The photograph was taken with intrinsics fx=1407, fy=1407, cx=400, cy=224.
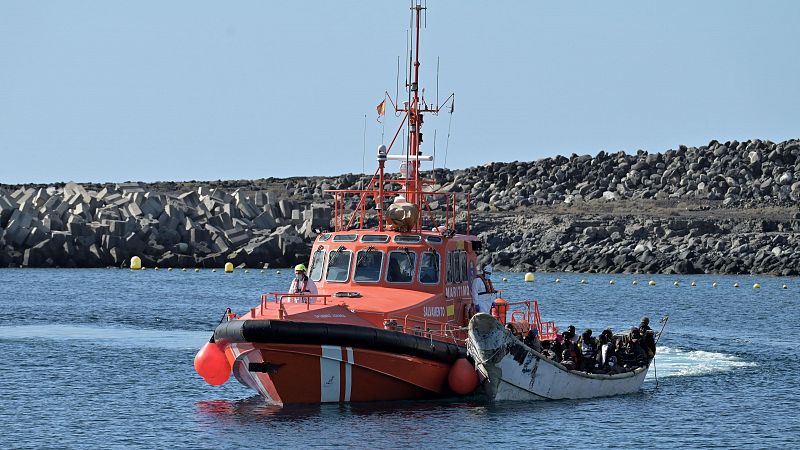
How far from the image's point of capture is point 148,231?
82.8m

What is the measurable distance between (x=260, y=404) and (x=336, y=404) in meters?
2.50

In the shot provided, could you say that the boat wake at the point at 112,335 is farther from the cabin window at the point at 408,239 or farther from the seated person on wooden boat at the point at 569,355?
the seated person on wooden boat at the point at 569,355

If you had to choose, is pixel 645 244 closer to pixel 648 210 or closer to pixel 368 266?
pixel 648 210

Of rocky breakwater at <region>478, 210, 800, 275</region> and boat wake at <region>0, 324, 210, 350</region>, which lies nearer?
boat wake at <region>0, 324, 210, 350</region>

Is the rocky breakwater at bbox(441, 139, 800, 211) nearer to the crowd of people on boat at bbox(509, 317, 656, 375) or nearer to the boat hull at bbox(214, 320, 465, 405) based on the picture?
the crowd of people on boat at bbox(509, 317, 656, 375)

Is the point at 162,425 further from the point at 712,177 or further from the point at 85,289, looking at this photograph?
the point at 712,177

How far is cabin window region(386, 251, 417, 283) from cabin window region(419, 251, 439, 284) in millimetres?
166

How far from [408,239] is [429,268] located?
0.65 m

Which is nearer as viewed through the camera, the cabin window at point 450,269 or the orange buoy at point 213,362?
the orange buoy at point 213,362

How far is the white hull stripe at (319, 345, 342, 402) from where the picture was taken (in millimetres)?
22109

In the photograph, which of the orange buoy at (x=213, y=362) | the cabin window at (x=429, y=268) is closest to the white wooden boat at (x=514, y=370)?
the cabin window at (x=429, y=268)

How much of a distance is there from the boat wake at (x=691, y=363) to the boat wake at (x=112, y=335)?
1203 centimetres

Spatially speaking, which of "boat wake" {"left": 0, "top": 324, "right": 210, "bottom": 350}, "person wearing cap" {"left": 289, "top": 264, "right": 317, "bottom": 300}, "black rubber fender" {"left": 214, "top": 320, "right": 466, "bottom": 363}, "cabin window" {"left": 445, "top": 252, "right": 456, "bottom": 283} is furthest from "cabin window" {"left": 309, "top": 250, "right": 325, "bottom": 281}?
"boat wake" {"left": 0, "top": 324, "right": 210, "bottom": 350}

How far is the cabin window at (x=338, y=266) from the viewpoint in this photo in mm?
24984
